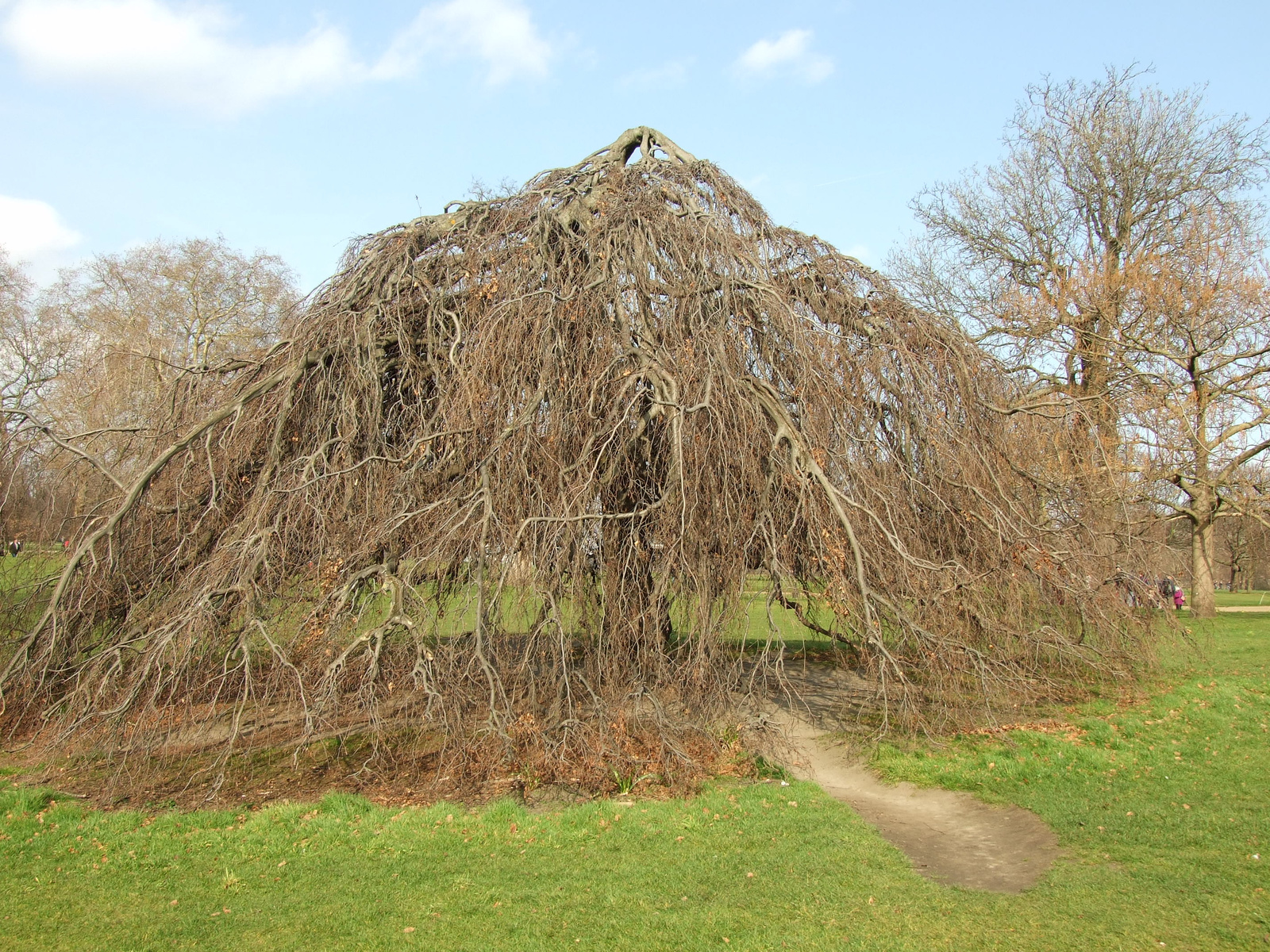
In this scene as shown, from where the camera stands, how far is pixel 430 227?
776 cm

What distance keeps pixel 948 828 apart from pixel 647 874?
1.99m

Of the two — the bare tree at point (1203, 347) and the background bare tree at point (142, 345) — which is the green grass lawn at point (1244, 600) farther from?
the background bare tree at point (142, 345)

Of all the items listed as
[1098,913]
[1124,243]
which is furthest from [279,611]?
[1124,243]

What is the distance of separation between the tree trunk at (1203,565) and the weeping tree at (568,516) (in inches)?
309

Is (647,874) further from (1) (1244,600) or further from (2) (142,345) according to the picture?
(1) (1244,600)

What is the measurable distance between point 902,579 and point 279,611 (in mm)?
4309

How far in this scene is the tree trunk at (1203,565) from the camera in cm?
1416

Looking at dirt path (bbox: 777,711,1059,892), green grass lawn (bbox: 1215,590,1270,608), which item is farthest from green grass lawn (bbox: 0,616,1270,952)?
green grass lawn (bbox: 1215,590,1270,608)

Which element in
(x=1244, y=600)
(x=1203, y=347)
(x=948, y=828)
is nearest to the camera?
(x=948, y=828)

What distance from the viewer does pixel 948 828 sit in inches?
208

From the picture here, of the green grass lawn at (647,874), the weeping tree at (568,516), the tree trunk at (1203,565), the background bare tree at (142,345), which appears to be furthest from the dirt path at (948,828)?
the tree trunk at (1203,565)

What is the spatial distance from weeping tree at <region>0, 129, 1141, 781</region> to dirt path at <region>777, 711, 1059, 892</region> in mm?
587

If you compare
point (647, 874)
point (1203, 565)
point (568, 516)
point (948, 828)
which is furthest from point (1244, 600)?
point (647, 874)

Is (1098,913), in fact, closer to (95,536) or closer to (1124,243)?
(95,536)
